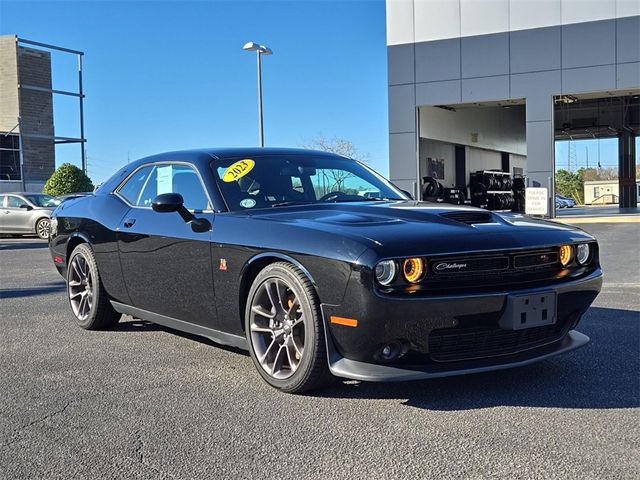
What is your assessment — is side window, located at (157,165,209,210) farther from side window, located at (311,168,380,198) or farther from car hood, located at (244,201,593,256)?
side window, located at (311,168,380,198)

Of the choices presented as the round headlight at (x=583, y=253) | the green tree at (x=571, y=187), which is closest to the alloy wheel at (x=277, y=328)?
the round headlight at (x=583, y=253)

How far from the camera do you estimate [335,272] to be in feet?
10.6

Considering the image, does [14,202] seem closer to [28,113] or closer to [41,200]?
[41,200]

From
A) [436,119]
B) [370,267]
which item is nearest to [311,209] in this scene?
[370,267]

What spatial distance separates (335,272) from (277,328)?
62cm

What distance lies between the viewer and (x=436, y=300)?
10.3 feet

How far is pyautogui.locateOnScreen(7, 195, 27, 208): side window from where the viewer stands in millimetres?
18397

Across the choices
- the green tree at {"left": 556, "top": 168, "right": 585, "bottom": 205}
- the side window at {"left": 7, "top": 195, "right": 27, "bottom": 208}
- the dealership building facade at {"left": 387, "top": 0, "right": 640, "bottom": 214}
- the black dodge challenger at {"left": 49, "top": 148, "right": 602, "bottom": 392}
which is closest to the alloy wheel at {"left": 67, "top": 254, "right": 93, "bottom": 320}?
the black dodge challenger at {"left": 49, "top": 148, "right": 602, "bottom": 392}

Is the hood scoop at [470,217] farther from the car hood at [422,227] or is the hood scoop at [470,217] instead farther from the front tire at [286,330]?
the front tire at [286,330]

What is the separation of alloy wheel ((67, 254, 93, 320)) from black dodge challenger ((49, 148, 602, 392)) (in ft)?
1.78

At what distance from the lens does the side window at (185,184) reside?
4.34 meters

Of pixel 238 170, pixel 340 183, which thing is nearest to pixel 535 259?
pixel 340 183

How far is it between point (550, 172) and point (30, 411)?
2094 cm

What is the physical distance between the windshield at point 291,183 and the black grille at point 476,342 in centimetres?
142
